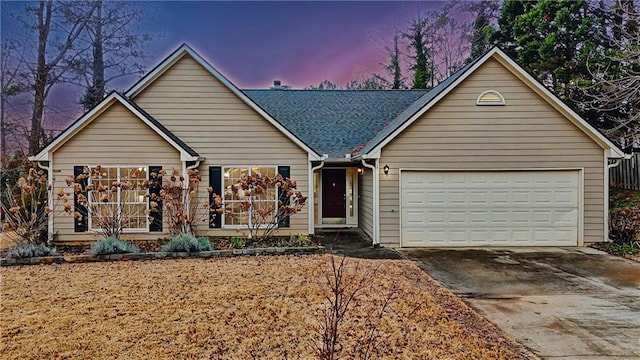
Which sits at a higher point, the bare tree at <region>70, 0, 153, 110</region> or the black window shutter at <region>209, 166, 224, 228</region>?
the bare tree at <region>70, 0, 153, 110</region>

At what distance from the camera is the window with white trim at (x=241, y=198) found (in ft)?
35.8

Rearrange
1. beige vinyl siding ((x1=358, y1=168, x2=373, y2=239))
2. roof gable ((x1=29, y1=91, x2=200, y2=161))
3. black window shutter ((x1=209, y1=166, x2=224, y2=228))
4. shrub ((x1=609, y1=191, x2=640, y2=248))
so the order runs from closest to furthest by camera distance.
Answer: shrub ((x1=609, y1=191, x2=640, y2=248)) → roof gable ((x1=29, y1=91, x2=200, y2=161)) → black window shutter ((x1=209, y1=166, x2=224, y2=228)) → beige vinyl siding ((x1=358, y1=168, x2=373, y2=239))

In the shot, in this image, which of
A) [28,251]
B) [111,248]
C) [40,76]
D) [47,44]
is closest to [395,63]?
[47,44]

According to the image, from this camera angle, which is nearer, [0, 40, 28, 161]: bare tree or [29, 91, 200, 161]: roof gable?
[29, 91, 200, 161]: roof gable

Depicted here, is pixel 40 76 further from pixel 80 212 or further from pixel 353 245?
pixel 353 245

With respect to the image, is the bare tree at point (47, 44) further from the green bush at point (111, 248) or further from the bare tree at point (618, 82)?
the bare tree at point (618, 82)

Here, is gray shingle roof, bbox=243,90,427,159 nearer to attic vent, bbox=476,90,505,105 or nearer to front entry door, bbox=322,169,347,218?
front entry door, bbox=322,169,347,218

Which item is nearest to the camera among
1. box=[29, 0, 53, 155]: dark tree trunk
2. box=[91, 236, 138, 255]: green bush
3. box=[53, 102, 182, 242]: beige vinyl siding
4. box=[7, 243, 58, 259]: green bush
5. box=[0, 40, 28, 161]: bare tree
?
box=[7, 243, 58, 259]: green bush

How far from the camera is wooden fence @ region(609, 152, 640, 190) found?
1366 centimetres

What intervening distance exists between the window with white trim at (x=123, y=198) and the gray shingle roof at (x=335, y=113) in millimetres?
5211

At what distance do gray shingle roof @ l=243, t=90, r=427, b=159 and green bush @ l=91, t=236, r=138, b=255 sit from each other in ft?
20.0

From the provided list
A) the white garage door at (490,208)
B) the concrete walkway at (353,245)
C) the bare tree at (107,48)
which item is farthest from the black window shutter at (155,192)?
the bare tree at (107,48)

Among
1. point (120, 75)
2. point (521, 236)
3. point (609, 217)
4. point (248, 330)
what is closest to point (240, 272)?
point (248, 330)

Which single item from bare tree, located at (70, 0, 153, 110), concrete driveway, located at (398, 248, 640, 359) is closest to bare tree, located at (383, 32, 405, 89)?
bare tree, located at (70, 0, 153, 110)
